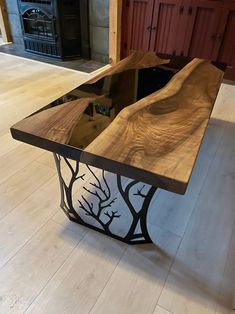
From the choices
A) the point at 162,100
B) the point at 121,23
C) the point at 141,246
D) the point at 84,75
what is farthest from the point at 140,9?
the point at 141,246

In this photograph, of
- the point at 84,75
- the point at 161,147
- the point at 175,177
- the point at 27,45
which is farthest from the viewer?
the point at 27,45

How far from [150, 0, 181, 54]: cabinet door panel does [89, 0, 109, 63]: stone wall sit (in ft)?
2.08

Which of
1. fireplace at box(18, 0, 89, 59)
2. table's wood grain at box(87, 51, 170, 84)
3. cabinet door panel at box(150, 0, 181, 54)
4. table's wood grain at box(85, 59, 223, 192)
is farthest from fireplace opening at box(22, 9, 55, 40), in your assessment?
table's wood grain at box(85, 59, 223, 192)

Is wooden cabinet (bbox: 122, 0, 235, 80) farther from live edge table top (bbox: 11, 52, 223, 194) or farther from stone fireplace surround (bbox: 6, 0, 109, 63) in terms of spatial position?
live edge table top (bbox: 11, 52, 223, 194)

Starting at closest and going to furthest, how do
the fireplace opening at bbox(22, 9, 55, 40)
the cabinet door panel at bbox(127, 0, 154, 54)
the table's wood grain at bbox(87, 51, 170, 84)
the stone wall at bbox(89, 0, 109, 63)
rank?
1. the table's wood grain at bbox(87, 51, 170, 84)
2. the cabinet door panel at bbox(127, 0, 154, 54)
3. the stone wall at bbox(89, 0, 109, 63)
4. the fireplace opening at bbox(22, 9, 55, 40)

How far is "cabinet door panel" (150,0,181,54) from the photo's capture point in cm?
291

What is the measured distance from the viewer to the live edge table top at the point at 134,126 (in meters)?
0.84

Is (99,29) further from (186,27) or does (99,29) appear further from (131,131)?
(131,131)

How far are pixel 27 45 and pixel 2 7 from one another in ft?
2.70

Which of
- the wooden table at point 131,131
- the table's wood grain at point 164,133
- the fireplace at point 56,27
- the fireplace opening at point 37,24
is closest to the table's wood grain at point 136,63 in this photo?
the wooden table at point 131,131

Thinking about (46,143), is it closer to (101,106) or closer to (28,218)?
(101,106)

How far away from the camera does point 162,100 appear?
127cm

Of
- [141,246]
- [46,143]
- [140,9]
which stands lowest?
[141,246]

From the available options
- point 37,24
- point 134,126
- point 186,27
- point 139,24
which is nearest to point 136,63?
point 134,126
